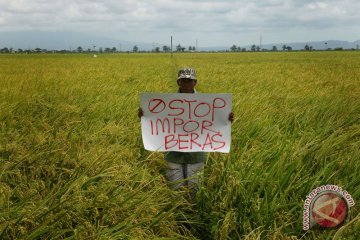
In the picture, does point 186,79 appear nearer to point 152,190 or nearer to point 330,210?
point 152,190

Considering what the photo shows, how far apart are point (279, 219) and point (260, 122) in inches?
69.4

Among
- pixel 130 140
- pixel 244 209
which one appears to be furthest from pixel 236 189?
pixel 130 140

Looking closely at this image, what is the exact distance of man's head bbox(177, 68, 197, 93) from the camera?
280cm

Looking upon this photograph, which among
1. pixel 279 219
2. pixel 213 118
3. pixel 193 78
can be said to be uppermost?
pixel 193 78

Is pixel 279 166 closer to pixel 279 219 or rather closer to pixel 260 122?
pixel 279 219

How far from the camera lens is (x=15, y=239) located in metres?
1.80

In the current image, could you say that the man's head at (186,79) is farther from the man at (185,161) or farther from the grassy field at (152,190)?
the grassy field at (152,190)

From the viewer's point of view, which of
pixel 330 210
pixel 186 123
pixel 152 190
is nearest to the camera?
pixel 330 210

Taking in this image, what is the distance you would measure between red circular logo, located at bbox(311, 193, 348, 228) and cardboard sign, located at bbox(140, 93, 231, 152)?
0.81 m

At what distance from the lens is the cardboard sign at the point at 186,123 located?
2.69m

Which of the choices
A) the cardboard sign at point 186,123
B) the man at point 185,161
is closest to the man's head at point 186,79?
the man at point 185,161

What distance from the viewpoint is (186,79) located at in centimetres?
282

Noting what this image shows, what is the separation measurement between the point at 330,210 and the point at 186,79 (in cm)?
136

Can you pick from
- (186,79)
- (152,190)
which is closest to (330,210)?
(152,190)
